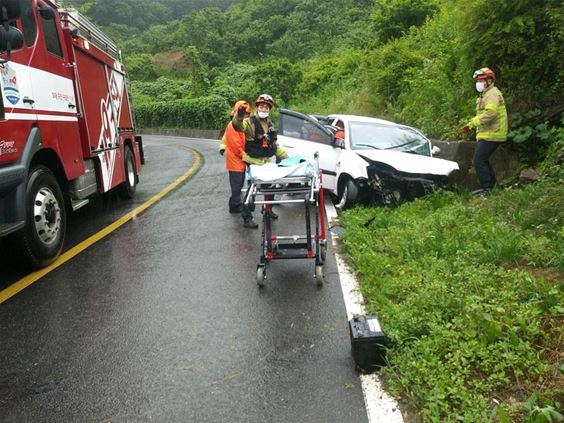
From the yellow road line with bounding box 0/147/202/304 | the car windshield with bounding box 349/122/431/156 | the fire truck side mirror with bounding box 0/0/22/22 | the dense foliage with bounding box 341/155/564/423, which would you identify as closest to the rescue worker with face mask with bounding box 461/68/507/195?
the car windshield with bounding box 349/122/431/156

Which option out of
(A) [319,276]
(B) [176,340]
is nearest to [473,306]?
(A) [319,276]

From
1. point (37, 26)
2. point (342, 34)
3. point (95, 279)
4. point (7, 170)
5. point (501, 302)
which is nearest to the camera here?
point (501, 302)

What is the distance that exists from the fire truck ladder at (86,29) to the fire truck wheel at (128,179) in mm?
1863

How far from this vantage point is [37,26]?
5.84 meters

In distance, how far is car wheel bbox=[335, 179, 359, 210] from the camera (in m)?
7.70

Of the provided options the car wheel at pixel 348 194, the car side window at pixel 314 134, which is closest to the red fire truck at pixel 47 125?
the car side window at pixel 314 134

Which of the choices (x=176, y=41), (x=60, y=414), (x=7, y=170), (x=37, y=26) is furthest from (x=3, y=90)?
(x=176, y=41)

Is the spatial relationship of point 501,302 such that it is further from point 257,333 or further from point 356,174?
point 356,174

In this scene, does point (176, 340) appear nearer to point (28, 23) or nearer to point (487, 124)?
point (28, 23)

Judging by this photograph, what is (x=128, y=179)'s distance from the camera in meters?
9.55

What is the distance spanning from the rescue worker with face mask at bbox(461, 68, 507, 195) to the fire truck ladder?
5.73 meters

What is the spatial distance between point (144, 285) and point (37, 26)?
10.5 ft

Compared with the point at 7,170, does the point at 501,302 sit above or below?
below

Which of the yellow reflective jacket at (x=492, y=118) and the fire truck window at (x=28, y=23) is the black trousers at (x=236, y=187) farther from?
the yellow reflective jacket at (x=492, y=118)
